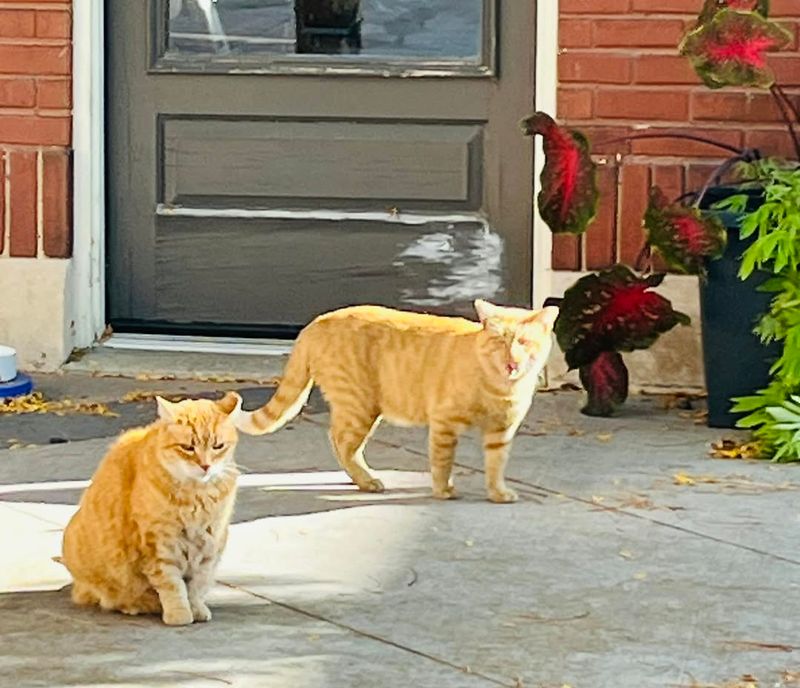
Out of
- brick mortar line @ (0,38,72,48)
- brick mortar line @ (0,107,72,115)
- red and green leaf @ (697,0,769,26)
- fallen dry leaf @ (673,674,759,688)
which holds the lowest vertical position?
fallen dry leaf @ (673,674,759,688)

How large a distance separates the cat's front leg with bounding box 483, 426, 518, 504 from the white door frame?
1.75 metres

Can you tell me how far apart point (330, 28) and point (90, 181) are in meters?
1.11

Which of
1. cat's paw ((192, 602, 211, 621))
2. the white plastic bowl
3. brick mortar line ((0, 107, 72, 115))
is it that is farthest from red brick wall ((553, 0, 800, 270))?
cat's paw ((192, 602, 211, 621))

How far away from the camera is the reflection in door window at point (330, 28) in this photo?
24.0 ft

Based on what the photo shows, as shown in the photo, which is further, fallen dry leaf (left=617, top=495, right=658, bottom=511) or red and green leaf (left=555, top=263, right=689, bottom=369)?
red and green leaf (left=555, top=263, right=689, bottom=369)

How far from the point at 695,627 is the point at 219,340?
141 inches

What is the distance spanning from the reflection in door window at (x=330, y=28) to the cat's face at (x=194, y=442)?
10.8 ft

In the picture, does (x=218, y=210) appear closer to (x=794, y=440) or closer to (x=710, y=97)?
(x=710, y=97)

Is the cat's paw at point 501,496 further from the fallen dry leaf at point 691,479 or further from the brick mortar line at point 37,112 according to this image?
the brick mortar line at point 37,112

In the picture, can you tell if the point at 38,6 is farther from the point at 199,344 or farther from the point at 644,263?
the point at 644,263

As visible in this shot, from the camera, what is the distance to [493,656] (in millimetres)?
4137

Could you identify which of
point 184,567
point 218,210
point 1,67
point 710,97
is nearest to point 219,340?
point 218,210

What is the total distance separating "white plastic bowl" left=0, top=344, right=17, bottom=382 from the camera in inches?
268

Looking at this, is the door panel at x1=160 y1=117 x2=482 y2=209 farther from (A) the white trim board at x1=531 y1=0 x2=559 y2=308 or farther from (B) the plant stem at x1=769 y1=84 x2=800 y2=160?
(B) the plant stem at x1=769 y1=84 x2=800 y2=160
